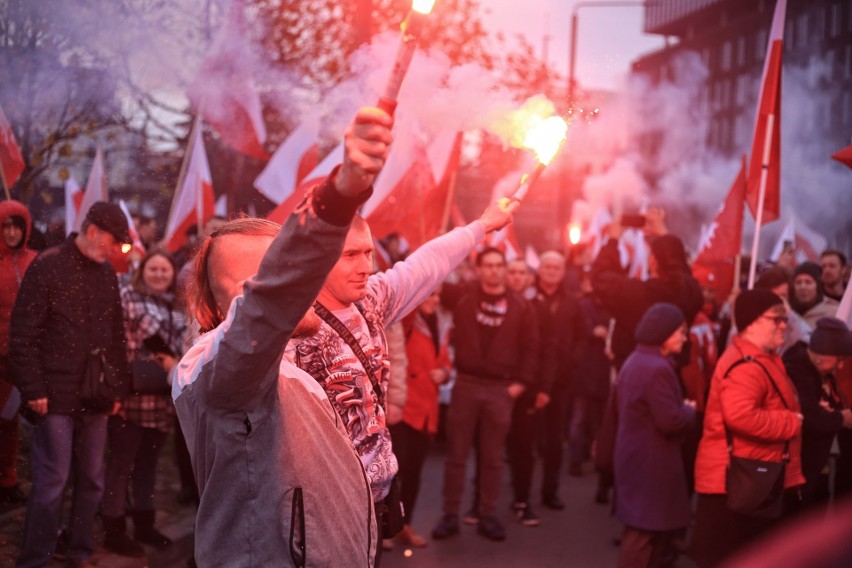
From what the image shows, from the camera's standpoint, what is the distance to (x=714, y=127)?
179 ft

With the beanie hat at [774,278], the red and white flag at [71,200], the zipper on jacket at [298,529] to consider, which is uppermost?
the red and white flag at [71,200]

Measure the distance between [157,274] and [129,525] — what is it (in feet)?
6.26

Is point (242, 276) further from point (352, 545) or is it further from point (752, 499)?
point (752, 499)

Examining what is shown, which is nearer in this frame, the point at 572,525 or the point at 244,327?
the point at 244,327

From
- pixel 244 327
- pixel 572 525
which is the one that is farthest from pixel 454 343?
pixel 244 327

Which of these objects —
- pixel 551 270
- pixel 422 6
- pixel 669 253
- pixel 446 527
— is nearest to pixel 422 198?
pixel 551 270

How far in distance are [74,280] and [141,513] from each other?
1.86 meters

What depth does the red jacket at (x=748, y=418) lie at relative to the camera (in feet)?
16.2

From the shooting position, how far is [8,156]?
21.3ft

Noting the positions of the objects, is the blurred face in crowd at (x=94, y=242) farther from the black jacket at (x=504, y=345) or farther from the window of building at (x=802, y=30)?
the window of building at (x=802, y=30)

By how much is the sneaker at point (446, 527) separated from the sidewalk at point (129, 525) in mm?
1908

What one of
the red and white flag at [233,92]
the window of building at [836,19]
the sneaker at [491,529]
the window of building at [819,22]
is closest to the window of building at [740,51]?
the window of building at [819,22]

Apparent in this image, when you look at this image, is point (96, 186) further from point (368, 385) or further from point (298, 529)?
point (298, 529)

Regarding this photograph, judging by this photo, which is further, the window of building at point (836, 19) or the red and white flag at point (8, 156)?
the window of building at point (836, 19)
